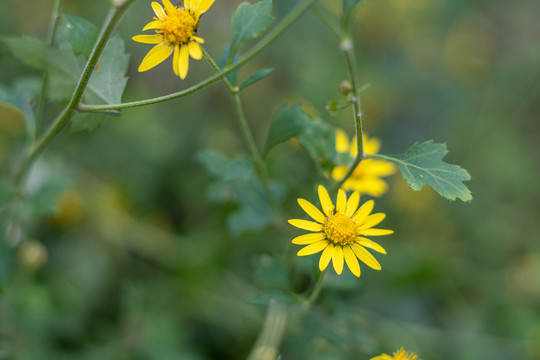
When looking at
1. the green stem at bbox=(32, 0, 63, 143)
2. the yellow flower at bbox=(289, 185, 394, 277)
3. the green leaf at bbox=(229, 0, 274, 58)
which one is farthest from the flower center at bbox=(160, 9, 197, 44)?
the yellow flower at bbox=(289, 185, 394, 277)

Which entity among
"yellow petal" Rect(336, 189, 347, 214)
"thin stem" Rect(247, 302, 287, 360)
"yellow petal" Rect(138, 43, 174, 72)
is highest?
"yellow petal" Rect(138, 43, 174, 72)

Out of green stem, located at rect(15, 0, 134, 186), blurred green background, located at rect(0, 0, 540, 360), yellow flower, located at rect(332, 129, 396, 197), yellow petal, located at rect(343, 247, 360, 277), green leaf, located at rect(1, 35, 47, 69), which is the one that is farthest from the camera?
blurred green background, located at rect(0, 0, 540, 360)

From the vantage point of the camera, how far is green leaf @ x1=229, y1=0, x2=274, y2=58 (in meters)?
1.37

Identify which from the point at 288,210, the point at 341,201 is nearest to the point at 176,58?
the point at 341,201

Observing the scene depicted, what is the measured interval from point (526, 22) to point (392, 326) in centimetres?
289

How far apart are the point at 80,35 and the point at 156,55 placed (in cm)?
21

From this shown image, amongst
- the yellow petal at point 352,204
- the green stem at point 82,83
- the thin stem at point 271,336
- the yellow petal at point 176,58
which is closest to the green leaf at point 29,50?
the green stem at point 82,83

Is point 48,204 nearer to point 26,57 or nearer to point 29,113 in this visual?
point 29,113

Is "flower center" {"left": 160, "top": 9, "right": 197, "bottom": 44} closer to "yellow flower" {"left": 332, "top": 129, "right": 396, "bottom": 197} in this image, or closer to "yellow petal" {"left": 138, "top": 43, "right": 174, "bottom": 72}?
"yellow petal" {"left": 138, "top": 43, "right": 174, "bottom": 72}

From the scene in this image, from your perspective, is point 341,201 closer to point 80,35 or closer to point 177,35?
point 177,35

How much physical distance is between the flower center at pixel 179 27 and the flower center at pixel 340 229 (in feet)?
2.18

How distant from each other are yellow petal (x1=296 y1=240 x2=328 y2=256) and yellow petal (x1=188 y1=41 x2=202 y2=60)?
599 millimetres

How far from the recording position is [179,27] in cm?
133

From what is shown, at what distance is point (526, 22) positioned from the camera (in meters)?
3.90
